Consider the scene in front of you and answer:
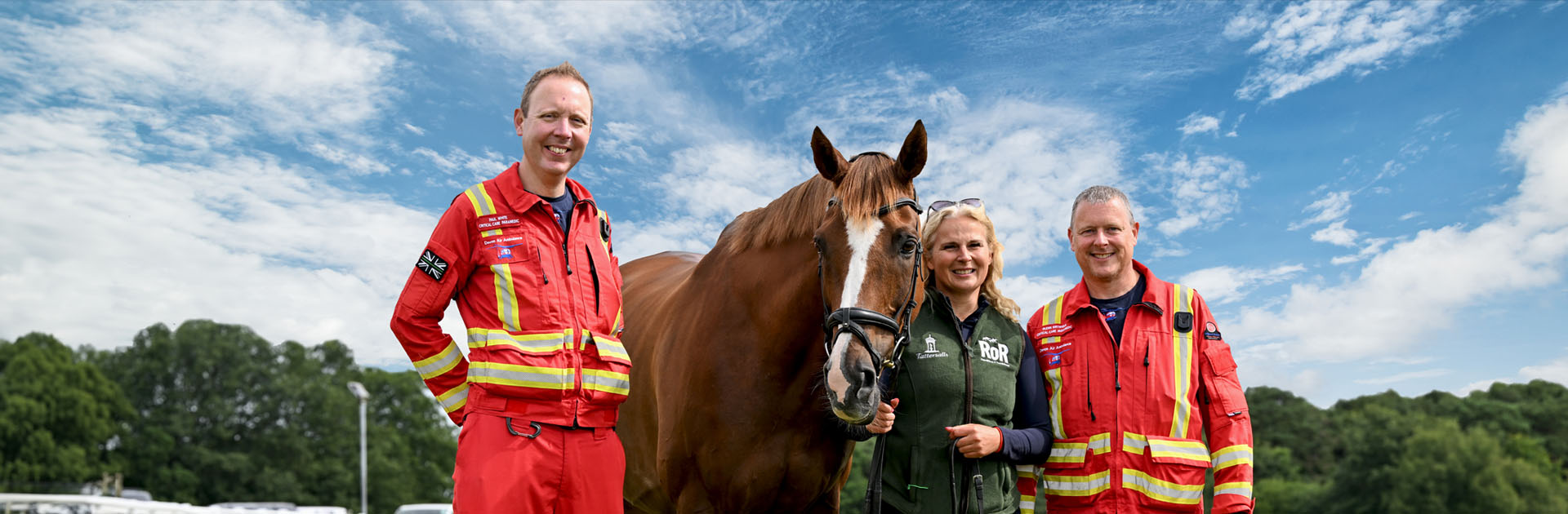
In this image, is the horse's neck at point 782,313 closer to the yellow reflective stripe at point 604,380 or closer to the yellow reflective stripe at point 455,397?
the yellow reflective stripe at point 604,380

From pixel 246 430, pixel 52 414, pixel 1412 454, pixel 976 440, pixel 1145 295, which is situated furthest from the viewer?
pixel 246 430

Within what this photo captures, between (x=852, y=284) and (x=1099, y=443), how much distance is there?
3.70ft

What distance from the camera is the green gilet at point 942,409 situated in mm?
3195


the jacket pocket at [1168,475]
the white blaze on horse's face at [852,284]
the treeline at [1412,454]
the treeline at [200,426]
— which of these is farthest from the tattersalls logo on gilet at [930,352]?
the treeline at [200,426]

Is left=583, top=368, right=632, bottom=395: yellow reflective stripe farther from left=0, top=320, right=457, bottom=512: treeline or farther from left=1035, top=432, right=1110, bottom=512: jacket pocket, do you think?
left=0, top=320, right=457, bottom=512: treeline

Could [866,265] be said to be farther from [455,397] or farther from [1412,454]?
[1412,454]

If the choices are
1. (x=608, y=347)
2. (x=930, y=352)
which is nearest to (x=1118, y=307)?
(x=930, y=352)

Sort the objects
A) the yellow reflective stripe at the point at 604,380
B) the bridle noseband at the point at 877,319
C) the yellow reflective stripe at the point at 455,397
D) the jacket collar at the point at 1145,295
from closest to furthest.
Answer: the yellow reflective stripe at the point at 604,380 < the yellow reflective stripe at the point at 455,397 < the bridle noseband at the point at 877,319 < the jacket collar at the point at 1145,295

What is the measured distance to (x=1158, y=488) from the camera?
3.25 meters

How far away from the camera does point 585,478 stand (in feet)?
8.91

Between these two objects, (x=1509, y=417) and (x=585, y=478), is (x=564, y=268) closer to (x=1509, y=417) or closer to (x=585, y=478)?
(x=585, y=478)

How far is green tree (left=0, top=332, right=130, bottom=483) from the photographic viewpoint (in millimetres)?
42875

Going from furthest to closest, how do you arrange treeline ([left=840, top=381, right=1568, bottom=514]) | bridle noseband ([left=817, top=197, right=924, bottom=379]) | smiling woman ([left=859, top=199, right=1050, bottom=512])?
treeline ([left=840, top=381, right=1568, bottom=514]) → smiling woman ([left=859, top=199, right=1050, bottom=512]) → bridle noseband ([left=817, top=197, right=924, bottom=379])

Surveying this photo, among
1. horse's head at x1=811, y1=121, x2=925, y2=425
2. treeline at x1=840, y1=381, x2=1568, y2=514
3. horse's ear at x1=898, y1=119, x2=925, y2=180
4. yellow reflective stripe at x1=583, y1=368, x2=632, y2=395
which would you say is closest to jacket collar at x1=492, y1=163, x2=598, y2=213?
yellow reflective stripe at x1=583, y1=368, x2=632, y2=395
